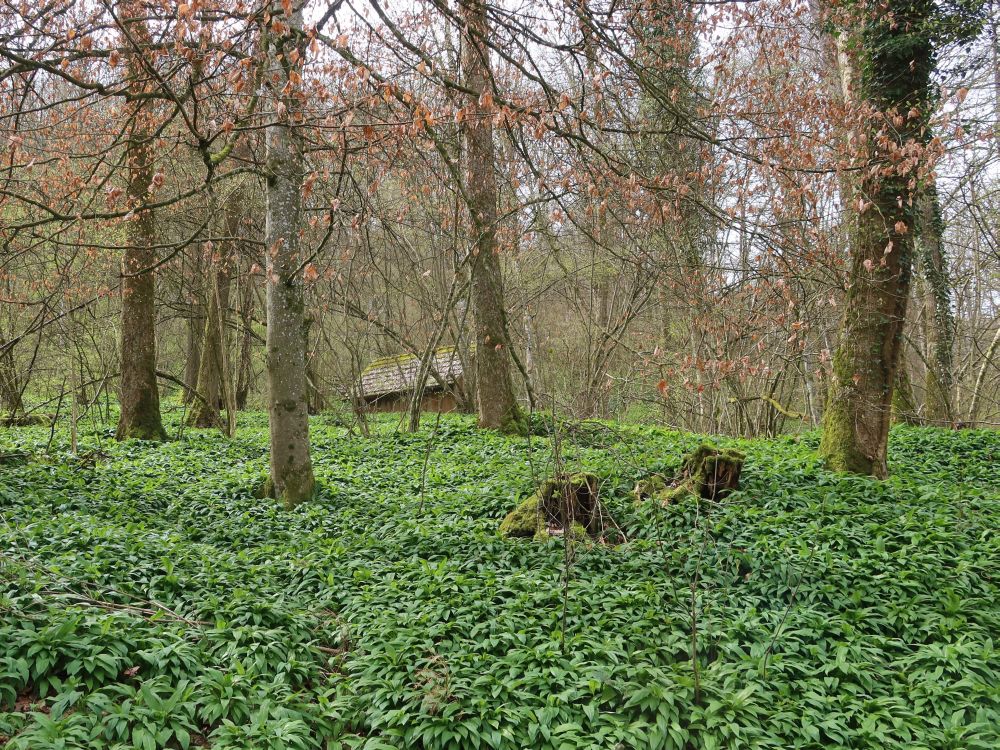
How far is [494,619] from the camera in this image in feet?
17.5

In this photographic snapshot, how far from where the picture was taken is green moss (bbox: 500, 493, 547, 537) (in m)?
7.07

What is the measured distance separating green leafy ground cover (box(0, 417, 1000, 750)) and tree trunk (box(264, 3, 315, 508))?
0.50 meters

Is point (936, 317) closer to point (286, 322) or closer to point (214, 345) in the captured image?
point (286, 322)

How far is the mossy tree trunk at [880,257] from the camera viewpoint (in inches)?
312

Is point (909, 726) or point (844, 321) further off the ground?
point (844, 321)

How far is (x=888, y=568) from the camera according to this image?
593 cm

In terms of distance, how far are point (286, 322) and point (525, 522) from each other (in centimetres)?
362

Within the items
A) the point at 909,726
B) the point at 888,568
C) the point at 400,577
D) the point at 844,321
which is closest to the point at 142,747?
the point at 400,577

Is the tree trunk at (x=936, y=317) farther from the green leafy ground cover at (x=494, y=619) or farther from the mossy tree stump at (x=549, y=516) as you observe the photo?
the mossy tree stump at (x=549, y=516)

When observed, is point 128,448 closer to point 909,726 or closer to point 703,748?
point 703,748

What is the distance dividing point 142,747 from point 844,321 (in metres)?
8.02

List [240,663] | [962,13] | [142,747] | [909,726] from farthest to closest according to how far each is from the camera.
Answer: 1. [962,13]
2. [240,663]
3. [909,726]
4. [142,747]

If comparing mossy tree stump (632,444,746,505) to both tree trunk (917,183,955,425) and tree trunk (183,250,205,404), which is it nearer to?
tree trunk (917,183,955,425)

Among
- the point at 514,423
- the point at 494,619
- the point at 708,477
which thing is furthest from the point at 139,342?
the point at 708,477
